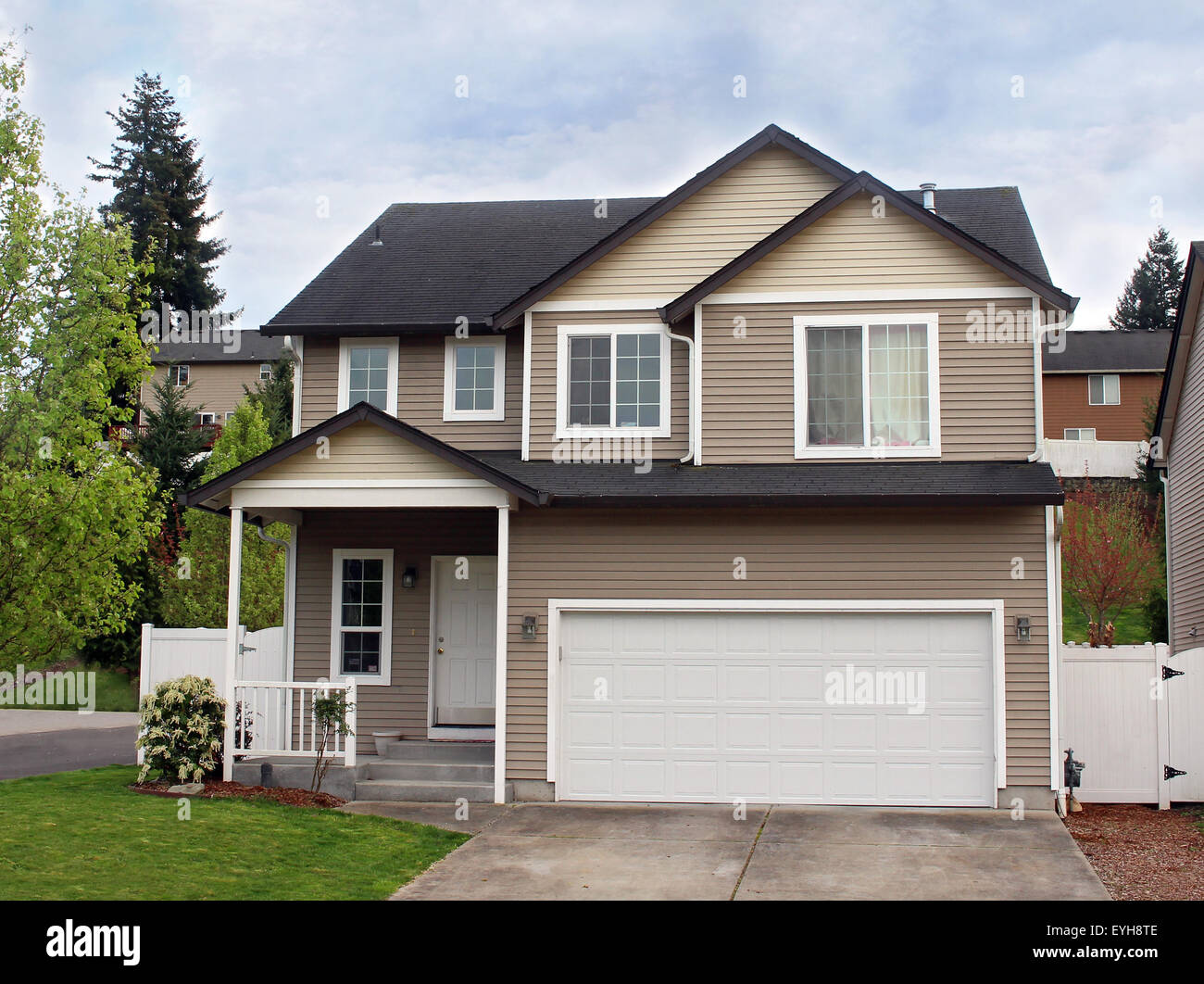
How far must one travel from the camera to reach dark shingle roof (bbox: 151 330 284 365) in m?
44.0

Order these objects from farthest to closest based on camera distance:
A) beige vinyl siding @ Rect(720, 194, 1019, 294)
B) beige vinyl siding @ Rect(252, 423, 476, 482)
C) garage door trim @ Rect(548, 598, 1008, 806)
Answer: beige vinyl siding @ Rect(720, 194, 1019, 294), beige vinyl siding @ Rect(252, 423, 476, 482), garage door trim @ Rect(548, 598, 1008, 806)

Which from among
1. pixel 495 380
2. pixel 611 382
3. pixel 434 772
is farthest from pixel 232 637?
pixel 611 382

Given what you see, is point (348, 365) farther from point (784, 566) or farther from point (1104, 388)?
point (1104, 388)

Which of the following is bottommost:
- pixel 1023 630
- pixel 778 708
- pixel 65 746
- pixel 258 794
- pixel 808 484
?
pixel 65 746

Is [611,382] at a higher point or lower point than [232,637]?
higher

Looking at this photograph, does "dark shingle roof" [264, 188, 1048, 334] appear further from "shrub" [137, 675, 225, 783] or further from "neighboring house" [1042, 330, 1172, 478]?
"neighboring house" [1042, 330, 1172, 478]

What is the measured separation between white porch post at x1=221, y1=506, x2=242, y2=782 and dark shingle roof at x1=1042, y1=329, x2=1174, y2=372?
32.9 m

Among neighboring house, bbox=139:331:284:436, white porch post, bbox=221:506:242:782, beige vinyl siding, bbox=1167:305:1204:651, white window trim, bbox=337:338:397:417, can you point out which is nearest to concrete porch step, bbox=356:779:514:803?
white porch post, bbox=221:506:242:782

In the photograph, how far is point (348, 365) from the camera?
14578 mm

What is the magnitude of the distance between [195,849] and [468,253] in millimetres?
9547

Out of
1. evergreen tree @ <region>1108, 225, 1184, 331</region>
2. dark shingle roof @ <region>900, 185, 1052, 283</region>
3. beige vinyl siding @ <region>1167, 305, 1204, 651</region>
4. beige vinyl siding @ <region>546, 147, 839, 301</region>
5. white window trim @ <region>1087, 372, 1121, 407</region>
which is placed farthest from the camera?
evergreen tree @ <region>1108, 225, 1184, 331</region>

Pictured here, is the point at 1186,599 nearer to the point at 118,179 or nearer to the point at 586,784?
the point at 586,784

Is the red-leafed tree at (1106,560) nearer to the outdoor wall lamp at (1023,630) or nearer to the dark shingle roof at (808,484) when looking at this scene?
the outdoor wall lamp at (1023,630)
